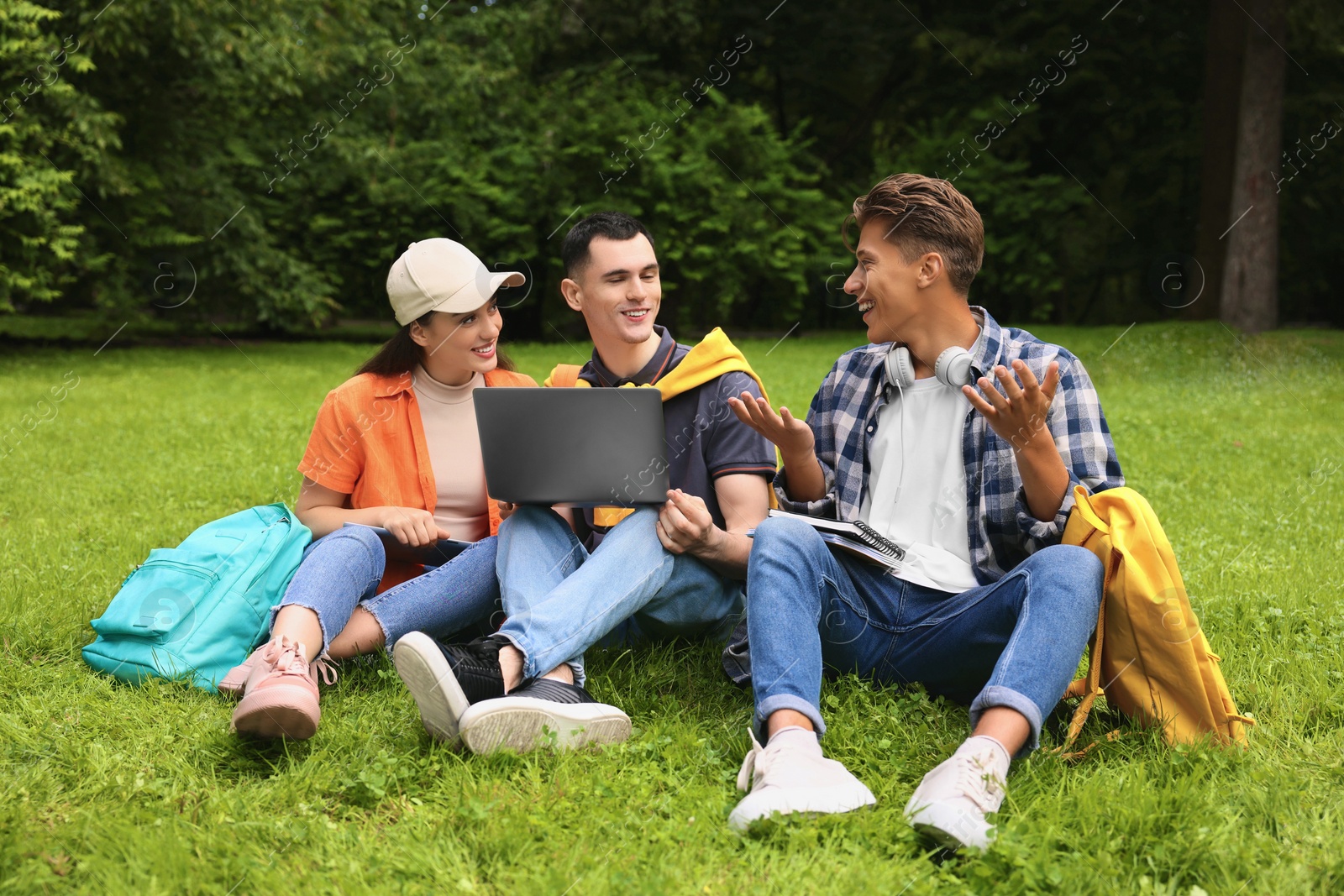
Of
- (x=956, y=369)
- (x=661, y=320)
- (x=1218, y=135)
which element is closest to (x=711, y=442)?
(x=956, y=369)

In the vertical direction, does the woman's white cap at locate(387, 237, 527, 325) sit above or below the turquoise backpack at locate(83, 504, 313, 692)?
above

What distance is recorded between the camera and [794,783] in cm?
224

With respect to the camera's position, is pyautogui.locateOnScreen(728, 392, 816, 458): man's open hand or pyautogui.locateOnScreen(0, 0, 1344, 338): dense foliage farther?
pyautogui.locateOnScreen(0, 0, 1344, 338): dense foliage

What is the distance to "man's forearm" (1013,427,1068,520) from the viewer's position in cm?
254

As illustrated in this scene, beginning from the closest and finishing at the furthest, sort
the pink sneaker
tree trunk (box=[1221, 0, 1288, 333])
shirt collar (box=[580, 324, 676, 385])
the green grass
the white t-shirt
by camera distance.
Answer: the green grass → the pink sneaker → the white t-shirt → shirt collar (box=[580, 324, 676, 385]) → tree trunk (box=[1221, 0, 1288, 333])

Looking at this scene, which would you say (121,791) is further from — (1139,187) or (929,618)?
(1139,187)

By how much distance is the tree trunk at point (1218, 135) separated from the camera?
1412 centimetres

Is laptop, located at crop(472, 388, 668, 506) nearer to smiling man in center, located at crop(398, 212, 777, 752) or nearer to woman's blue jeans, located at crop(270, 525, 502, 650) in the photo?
smiling man in center, located at crop(398, 212, 777, 752)

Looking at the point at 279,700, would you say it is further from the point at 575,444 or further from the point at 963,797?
the point at 963,797

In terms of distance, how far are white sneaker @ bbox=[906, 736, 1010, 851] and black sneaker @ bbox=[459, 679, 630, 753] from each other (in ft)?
2.56

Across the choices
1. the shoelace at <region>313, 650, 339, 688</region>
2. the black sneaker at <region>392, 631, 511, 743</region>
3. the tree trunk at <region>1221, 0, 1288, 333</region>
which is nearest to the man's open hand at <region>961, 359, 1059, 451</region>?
the black sneaker at <region>392, 631, 511, 743</region>

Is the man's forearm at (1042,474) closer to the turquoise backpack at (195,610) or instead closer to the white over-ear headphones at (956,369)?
the white over-ear headphones at (956,369)

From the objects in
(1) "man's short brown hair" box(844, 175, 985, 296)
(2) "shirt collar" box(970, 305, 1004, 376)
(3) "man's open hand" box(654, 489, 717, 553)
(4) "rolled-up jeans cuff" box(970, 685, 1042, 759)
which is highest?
(1) "man's short brown hair" box(844, 175, 985, 296)

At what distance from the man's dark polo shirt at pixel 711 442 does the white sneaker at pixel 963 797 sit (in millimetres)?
1147
